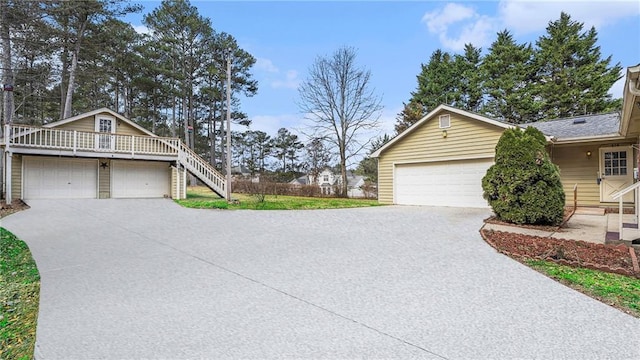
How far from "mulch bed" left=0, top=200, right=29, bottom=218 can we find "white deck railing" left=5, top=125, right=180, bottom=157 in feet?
7.74

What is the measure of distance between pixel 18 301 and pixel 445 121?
42.3 feet

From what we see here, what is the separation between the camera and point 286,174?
40500 millimetres

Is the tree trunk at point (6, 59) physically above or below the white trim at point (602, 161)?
above

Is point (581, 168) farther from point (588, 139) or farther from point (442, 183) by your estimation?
point (442, 183)

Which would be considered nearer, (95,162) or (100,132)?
(100,132)

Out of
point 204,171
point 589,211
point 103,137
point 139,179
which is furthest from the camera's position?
point 139,179

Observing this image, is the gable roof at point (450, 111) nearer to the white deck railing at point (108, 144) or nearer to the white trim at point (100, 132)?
the white deck railing at point (108, 144)

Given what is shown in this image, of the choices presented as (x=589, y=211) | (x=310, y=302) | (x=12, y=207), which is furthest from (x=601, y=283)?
(x=12, y=207)

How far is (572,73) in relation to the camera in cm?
2547

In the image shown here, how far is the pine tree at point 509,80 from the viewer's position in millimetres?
27266

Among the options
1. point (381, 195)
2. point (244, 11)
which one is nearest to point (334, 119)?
point (381, 195)

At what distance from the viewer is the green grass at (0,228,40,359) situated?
9.63 feet

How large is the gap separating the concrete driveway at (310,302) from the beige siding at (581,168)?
7769 millimetres

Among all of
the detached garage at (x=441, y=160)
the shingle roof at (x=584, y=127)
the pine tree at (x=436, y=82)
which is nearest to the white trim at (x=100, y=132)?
the detached garage at (x=441, y=160)
